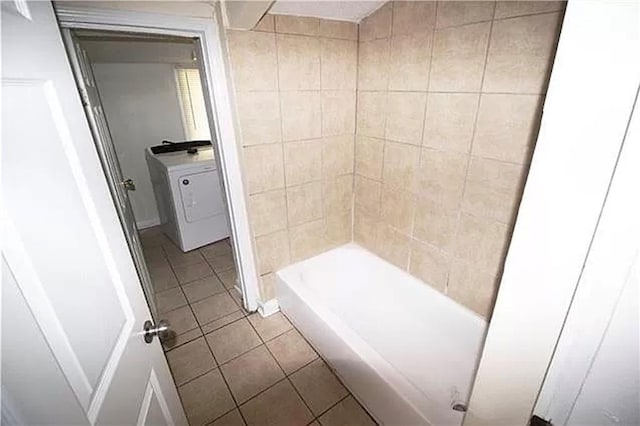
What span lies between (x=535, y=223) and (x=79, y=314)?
83cm

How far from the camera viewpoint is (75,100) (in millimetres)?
672

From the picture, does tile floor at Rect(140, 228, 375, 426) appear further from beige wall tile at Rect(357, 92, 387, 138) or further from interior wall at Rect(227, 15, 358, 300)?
beige wall tile at Rect(357, 92, 387, 138)

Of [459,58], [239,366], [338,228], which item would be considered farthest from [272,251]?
[459,58]

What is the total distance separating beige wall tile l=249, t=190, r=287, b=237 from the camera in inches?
71.9

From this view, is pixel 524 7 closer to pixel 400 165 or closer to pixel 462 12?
pixel 462 12

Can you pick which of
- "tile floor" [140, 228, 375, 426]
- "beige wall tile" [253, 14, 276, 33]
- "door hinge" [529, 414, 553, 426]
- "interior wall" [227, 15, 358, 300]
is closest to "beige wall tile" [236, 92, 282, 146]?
"interior wall" [227, 15, 358, 300]

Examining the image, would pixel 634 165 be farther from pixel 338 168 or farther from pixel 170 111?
pixel 170 111

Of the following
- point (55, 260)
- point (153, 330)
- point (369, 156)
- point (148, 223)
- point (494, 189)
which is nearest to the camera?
point (55, 260)

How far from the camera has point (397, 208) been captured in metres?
1.92

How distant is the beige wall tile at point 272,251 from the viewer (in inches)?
77.0

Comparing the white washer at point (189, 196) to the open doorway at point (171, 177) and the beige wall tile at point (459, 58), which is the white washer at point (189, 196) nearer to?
the open doorway at point (171, 177)

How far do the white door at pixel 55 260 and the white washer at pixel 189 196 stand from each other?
1.94 m

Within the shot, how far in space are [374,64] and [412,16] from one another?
12.8 inches

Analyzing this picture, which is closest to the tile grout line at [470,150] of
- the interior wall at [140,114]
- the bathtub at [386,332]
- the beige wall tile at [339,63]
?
the bathtub at [386,332]
